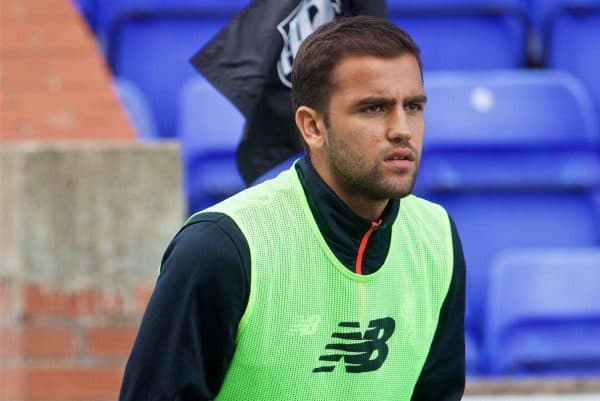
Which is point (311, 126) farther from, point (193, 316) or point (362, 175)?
point (193, 316)

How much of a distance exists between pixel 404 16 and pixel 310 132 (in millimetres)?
3274

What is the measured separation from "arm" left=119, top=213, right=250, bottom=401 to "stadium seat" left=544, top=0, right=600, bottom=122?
11.8 feet

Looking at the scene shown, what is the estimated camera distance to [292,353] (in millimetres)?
2492

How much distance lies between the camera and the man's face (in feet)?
7.98

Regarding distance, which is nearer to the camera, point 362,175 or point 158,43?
point 362,175

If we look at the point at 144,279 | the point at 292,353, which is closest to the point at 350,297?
the point at 292,353

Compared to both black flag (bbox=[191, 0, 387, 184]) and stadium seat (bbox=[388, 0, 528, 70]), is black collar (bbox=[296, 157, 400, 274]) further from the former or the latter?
stadium seat (bbox=[388, 0, 528, 70])

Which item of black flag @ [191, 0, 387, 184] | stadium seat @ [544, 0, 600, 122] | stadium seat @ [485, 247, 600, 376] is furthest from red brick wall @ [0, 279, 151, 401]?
stadium seat @ [544, 0, 600, 122]

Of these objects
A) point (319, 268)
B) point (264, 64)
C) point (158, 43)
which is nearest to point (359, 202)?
point (319, 268)

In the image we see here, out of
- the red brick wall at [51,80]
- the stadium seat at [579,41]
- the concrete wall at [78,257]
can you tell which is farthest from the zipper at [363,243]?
the stadium seat at [579,41]

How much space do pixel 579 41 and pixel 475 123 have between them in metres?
0.75

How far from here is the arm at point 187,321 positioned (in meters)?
2.37

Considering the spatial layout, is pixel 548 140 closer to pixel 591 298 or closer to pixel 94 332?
pixel 591 298

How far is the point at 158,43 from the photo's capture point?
5.72m
